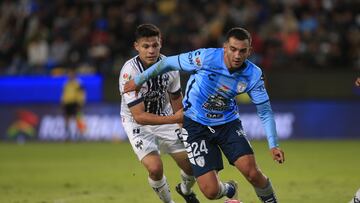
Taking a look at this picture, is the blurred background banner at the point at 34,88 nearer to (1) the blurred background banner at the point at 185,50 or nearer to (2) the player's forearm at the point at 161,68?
(1) the blurred background banner at the point at 185,50

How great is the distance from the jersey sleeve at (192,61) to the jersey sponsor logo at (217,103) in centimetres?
37

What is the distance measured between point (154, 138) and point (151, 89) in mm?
620

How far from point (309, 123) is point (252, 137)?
1597mm

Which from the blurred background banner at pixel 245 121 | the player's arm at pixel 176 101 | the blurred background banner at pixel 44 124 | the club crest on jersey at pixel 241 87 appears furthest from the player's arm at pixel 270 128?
the blurred background banner at pixel 44 124

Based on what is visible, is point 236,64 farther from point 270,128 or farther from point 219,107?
point 270,128

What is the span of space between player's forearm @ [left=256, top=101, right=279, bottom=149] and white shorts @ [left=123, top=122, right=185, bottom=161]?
169 centimetres

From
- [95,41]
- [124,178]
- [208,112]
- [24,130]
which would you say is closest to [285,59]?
[95,41]

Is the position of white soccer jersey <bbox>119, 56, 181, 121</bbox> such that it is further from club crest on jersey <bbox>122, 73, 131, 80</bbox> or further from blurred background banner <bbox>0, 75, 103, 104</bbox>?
→ blurred background banner <bbox>0, 75, 103, 104</bbox>

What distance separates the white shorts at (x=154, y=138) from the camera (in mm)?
9445

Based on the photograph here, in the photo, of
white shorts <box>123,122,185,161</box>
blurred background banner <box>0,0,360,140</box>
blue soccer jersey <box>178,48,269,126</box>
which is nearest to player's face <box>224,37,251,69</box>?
blue soccer jersey <box>178,48,269,126</box>

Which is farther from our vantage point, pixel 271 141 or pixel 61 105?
pixel 61 105

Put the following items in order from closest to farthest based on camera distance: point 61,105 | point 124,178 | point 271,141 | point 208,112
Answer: point 271,141
point 208,112
point 124,178
point 61,105

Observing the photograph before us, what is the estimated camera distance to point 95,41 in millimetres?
22828

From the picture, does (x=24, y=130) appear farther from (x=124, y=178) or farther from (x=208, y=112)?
(x=208, y=112)
